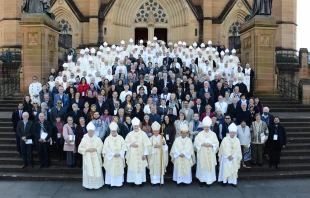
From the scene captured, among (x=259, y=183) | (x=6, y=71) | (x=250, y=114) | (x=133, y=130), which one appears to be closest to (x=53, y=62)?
(x=6, y=71)

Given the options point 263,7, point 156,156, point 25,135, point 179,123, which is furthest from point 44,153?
point 263,7

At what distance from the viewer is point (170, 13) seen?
25.7 m

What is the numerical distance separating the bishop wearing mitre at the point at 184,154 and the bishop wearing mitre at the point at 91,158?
2.00m

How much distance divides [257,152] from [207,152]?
1955 millimetres

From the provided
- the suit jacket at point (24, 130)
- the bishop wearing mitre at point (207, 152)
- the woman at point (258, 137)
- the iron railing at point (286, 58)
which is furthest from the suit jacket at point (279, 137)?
the iron railing at point (286, 58)

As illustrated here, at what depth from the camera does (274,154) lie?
1015cm

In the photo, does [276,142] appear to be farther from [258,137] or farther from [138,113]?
[138,113]

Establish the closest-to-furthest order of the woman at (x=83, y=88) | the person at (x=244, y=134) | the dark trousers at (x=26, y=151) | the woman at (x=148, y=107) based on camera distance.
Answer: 1. the dark trousers at (x=26, y=151)
2. the person at (x=244, y=134)
3. the woman at (x=148, y=107)
4. the woman at (x=83, y=88)

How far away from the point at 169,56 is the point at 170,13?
994 cm

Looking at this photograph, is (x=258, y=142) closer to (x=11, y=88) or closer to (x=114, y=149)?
(x=114, y=149)

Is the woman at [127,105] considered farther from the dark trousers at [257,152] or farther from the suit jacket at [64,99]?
the dark trousers at [257,152]

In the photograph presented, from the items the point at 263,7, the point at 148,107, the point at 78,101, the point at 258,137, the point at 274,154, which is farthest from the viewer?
the point at 263,7

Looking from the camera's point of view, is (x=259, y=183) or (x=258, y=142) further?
(x=258, y=142)

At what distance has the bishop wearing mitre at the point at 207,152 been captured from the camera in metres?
9.14
